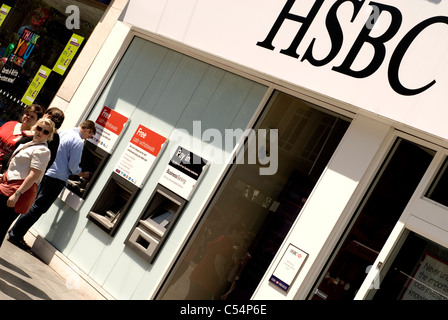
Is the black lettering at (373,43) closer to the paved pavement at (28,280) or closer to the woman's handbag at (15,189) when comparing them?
the woman's handbag at (15,189)

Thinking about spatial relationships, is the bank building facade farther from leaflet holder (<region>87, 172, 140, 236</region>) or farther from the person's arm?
the person's arm

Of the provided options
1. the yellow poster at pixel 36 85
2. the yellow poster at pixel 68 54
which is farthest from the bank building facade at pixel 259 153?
the yellow poster at pixel 36 85

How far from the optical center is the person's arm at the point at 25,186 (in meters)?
5.82

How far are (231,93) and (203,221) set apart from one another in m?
1.61

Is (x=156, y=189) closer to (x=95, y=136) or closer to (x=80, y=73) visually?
(x=95, y=136)

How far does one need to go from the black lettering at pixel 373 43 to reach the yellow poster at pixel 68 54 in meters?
5.21

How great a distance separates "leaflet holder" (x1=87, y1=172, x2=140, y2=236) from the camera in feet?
25.4

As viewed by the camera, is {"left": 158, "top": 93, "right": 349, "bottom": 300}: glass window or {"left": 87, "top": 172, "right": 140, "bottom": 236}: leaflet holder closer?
{"left": 158, "top": 93, "right": 349, "bottom": 300}: glass window

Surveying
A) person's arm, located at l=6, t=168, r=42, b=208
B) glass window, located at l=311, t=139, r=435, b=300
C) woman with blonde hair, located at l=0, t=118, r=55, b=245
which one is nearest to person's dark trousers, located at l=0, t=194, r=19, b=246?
woman with blonde hair, located at l=0, t=118, r=55, b=245

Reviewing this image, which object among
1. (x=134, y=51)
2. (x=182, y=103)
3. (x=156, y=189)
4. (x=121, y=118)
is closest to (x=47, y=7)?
(x=134, y=51)

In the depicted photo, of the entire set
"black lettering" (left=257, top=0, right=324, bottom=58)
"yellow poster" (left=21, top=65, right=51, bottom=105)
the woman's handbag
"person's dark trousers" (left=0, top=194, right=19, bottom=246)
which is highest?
"black lettering" (left=257, top=0, right=324, bottom=58)

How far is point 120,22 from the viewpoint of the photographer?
8.94m

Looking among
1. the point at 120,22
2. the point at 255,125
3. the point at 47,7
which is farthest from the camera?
the point at 47,7

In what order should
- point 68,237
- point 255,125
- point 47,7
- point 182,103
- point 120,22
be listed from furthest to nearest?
point 47,7, point 120,22, point 68,237, point 182,103, point 255,125
